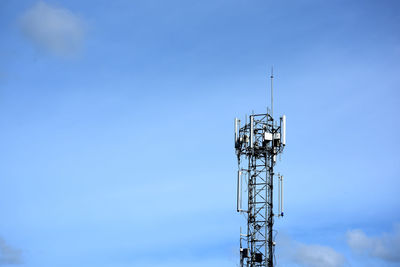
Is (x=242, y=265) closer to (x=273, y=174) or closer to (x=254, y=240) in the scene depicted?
(x=254, y=240)

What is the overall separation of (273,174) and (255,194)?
2724 mm

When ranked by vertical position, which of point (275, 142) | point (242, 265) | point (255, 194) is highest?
point (275, 142)

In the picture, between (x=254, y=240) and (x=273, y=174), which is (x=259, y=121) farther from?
(x=254, y=240)

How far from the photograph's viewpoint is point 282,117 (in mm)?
89375

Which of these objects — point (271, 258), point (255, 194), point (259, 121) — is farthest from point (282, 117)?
point (271, 258)

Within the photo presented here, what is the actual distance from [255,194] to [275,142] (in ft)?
19.2

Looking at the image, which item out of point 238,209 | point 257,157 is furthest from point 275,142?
point 238,209

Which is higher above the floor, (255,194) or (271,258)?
(255,194)

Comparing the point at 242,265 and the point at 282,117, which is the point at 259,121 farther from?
the point at 242,265

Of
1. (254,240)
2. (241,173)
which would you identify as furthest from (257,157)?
(254,240)

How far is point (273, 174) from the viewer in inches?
3467

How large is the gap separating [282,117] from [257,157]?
15.9 ft

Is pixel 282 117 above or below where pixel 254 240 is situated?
above

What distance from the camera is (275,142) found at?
89375 mm
